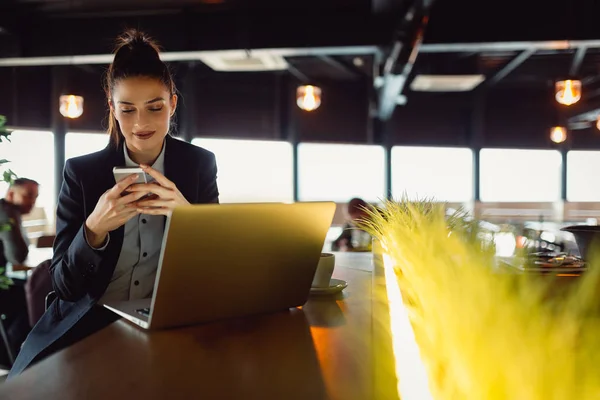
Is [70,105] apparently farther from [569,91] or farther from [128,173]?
[569,91]

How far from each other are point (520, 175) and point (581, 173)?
122 centimetres

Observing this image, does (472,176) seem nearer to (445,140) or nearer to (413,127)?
(445,140)

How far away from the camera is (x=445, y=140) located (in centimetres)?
920

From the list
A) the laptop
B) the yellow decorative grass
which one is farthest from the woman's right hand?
the yellow decorative grass

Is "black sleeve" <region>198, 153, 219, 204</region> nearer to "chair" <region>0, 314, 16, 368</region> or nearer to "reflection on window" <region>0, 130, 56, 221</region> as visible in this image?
"chair" <region>0, 314, 16, 368</region>

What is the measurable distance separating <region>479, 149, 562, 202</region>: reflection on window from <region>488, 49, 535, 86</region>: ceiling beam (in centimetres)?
136

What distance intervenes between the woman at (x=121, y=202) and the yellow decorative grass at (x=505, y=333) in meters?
0.78

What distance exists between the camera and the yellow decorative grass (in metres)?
0.25

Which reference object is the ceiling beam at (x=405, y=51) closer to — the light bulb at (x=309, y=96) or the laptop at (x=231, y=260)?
the light bulb at (x=309, y=96)

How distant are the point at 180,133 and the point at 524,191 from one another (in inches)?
276

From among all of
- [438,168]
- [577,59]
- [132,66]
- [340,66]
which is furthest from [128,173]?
[438,168]

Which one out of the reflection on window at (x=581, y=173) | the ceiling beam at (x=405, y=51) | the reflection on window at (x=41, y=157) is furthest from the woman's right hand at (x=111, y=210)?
the reflection on window at (x=581, y=173)

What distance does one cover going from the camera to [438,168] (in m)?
9.46

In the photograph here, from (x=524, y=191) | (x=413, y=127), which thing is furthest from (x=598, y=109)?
(x=413, y=127)
